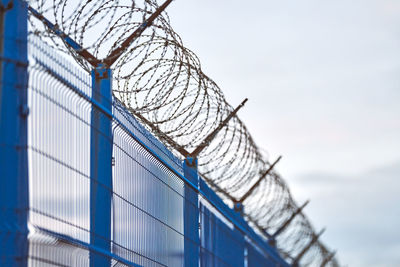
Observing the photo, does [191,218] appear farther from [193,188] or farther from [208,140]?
[208,140]

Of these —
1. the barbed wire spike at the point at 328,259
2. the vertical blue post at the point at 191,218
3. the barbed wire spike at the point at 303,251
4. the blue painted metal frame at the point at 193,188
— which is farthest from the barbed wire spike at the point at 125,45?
the barbed wire spike at the point at 328,259

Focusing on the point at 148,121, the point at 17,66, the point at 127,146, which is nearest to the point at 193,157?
the point at 148,121

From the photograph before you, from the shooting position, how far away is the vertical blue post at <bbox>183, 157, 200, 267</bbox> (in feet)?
49.6

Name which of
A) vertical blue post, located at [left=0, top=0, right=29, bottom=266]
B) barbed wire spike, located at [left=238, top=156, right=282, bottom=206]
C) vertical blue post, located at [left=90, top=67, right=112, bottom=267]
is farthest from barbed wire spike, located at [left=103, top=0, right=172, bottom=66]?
barbed wire spike, located at [left=238, top=156, right=282, bottom=206]

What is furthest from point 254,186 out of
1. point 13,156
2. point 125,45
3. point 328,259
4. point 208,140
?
point 328,259

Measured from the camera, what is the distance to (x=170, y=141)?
48.6ft

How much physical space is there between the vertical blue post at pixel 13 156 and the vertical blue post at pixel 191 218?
6.15 meters

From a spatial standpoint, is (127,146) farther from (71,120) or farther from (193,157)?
(193,157)

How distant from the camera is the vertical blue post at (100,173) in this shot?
35.8 feet

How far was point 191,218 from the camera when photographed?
15.4 m

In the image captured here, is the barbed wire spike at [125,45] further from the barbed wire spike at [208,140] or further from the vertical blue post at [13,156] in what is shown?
the barbed wire spike at [208,140]

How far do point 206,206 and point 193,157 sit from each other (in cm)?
111

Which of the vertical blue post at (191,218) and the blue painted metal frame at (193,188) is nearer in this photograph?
the blue painted metal frame at (193,188)

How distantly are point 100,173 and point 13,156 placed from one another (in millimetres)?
2314
